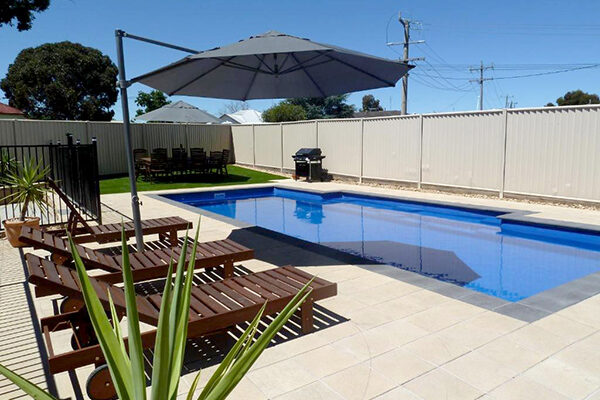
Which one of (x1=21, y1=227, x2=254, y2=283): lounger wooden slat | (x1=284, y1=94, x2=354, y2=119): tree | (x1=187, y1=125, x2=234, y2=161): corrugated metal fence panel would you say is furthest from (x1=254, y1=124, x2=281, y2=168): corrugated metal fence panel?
(x1=284, y1=94, x2=354, y2=119): tree

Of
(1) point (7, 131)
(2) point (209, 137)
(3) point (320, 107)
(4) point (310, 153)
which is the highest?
(3) point (320, 107)

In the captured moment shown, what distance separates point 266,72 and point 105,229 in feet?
11.1

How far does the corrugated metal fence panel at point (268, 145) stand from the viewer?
1792 centimetres

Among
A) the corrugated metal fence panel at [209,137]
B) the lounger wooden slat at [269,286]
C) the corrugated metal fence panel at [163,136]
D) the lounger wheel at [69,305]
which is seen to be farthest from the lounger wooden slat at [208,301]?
the corrugated metal fence panel at [209,137]

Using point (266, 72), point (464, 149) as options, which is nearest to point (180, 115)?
point (266, 72)

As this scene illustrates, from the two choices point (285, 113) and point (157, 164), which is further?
point (285, 113)

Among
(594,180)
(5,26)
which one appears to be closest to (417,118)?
(594,180)

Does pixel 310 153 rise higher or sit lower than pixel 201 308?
higher

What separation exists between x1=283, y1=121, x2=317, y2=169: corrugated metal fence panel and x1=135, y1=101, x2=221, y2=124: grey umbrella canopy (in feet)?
9.51

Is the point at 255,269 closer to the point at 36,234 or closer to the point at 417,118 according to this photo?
the point at 36,234

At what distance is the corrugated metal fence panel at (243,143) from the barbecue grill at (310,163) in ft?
14.8

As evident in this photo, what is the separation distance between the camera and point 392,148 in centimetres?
1320

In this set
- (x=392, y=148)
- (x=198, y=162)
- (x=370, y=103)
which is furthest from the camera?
(x=370, y=103)

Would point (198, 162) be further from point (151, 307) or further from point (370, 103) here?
point (370, 103)
